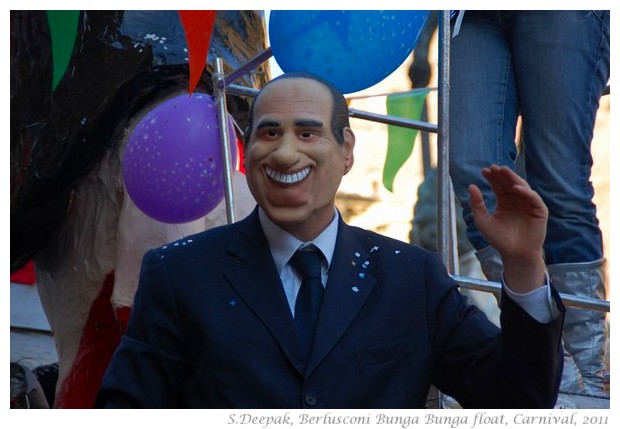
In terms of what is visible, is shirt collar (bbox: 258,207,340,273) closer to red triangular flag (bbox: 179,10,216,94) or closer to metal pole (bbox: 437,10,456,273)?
metal pole (bbox: 437,10,456,273)

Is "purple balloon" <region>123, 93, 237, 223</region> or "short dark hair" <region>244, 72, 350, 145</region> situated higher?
"short dark hair" <region>244, 72, 350, 145</region>

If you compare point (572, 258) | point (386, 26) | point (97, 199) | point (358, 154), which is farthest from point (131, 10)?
point (358, 154)

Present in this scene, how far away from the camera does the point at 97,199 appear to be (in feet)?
12.2

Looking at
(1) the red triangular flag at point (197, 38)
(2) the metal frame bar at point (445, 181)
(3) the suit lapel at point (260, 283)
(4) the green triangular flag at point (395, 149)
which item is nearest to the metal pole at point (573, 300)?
(2) the metal frame bar at point (445, 181)

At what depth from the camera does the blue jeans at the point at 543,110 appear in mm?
2744

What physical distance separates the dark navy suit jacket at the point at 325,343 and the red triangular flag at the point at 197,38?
110cm

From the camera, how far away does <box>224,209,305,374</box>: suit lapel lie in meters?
1.91

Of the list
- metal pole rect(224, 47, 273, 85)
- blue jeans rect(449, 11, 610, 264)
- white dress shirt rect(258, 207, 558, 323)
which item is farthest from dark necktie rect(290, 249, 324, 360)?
metal pole rect(224, 47, 273, 85)

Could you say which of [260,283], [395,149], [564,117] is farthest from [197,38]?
[395,149]

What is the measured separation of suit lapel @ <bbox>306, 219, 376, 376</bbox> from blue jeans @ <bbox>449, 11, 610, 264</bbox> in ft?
2.54

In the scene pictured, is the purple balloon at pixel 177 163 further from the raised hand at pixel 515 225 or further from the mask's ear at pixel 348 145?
the raised hand at pixel 515 225
